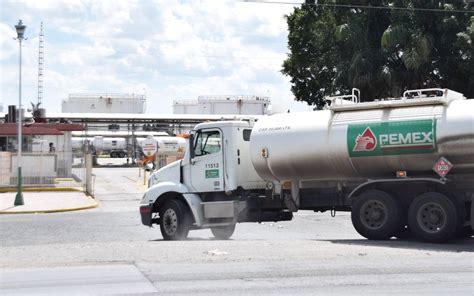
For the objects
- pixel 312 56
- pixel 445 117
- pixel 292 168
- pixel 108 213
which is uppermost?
pixel 312 56

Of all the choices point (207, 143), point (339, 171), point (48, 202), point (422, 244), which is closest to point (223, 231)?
point (207, 143)

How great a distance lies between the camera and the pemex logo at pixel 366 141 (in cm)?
1488

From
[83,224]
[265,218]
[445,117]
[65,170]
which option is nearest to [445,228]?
[445,117]

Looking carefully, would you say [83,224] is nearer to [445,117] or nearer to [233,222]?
[233,222]

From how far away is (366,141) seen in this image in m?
15.0

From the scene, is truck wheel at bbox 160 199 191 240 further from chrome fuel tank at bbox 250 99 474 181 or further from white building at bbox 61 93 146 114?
white building at bbox 61 93 146 114

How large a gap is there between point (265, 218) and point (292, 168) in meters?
1.89

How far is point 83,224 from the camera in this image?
74.2ft

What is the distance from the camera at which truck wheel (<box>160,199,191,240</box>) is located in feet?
56.2

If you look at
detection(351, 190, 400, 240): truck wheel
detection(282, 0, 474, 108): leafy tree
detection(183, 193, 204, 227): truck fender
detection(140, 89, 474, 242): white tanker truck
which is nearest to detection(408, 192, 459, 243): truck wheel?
detection(140, 89, 474, 242): white tanker truck

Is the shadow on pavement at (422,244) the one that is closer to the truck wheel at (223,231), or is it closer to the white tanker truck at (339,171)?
the white tanker truck at (339,171)

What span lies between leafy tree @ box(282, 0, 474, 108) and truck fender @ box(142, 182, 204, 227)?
2031 centimetres

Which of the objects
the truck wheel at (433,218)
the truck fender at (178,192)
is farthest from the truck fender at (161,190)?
the truck wheel at (433,218)

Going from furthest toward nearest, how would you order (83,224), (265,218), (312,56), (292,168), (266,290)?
1. (312,56)
2. (83,224)
3. (265,218)
4. (292,168)
5. (266,290)
